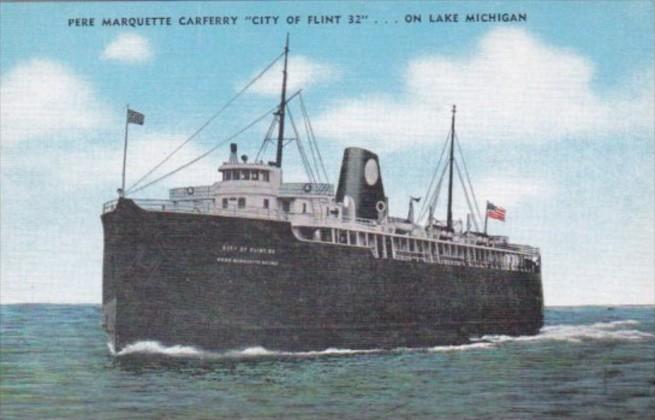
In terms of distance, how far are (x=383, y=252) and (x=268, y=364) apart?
4427mm

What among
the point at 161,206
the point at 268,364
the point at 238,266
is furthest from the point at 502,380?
the point at 161,206

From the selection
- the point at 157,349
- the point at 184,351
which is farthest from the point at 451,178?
the point at 157,349

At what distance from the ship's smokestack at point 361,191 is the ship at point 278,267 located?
0.09 feet

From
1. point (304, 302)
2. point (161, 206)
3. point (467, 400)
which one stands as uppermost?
point (161, 206)

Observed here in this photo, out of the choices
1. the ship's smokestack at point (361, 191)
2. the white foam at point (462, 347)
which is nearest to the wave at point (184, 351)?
the white foam at point (462, 347)

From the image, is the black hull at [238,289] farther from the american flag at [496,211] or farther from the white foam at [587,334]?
the american flag at [496,211]

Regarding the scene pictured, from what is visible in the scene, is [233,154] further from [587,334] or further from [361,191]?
[587,334]

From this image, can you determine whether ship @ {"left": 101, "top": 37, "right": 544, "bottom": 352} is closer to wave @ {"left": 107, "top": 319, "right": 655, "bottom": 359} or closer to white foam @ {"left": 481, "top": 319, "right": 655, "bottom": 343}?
wave @ {"left": 107, "top": 319, "right": 655, "bottom": 359}

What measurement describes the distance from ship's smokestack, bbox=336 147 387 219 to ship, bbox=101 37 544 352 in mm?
29

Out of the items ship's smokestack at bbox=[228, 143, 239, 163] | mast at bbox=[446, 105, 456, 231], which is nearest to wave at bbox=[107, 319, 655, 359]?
mast at bbox=[446, 105, 456, 231]

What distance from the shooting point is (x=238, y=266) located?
1573 cm

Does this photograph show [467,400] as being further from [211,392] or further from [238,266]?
[238,266]

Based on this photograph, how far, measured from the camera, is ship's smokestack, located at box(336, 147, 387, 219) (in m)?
17.7

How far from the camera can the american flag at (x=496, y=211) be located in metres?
14.8
